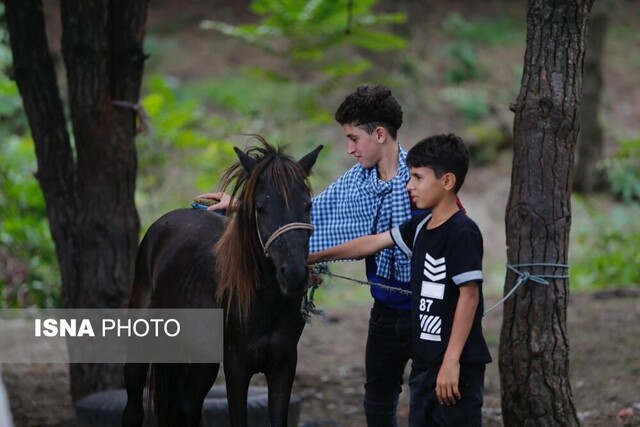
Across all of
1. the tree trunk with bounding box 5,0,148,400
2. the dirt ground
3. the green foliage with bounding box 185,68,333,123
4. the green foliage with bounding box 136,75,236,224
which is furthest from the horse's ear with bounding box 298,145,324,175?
the green foliage with bounding box 185,68,333,123

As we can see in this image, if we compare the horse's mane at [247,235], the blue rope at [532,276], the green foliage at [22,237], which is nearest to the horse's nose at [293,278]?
the horse's mane at [247,235]

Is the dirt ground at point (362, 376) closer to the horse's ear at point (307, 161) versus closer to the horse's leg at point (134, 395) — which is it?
the horse's leg at point (134, 395)

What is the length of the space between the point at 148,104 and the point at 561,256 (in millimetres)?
7478

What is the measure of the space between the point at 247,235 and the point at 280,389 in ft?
2.52

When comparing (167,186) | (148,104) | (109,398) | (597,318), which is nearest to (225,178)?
(109,398)

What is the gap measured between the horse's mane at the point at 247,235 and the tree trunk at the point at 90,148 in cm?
236

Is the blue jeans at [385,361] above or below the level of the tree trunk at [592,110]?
below

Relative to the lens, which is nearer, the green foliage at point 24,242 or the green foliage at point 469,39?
the green foliage at point 24,242

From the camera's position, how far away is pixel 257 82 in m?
19.7

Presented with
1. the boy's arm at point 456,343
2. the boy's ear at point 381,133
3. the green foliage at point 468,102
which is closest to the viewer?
the boy's arm at point 456,343

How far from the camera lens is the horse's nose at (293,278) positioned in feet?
13.5

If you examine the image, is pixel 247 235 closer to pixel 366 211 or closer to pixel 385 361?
pixel 366 211

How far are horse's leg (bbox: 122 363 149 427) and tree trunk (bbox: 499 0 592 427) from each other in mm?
2262

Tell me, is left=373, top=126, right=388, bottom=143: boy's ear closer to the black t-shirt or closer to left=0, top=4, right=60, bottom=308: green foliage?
the black t-shirt
